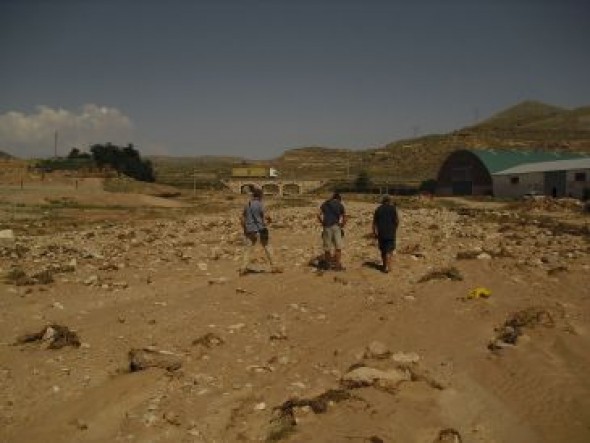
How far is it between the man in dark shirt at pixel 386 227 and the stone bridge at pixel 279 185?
Answer: 68.8m

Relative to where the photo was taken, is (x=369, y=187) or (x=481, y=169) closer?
(x=481, y=169)

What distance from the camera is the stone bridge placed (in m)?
83.9

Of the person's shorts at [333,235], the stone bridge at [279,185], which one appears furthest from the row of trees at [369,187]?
the person's shorts at [333,235]

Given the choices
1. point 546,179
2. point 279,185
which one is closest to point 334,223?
point 546,179

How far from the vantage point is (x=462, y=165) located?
6275 cm

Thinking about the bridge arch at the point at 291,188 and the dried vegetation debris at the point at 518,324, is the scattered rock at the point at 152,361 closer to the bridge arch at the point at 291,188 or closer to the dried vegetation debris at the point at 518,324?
the dried vegetation debris at the point at 518,324

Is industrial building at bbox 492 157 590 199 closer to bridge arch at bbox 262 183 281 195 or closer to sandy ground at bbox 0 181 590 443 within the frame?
bridge arch at bbox 262 183 281 195

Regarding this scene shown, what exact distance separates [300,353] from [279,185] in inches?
2980

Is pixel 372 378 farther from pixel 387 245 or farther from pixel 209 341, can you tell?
pixel 387 245

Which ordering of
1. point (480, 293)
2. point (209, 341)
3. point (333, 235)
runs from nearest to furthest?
1. point (209, 341)
2. point (480, 293)
3. point (333, 235)

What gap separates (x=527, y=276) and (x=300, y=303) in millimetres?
5416

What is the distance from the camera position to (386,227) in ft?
45.4

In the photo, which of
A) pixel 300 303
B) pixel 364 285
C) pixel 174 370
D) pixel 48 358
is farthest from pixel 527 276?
pixel 48 358

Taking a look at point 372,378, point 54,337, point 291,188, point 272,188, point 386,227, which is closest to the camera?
point 372,378
